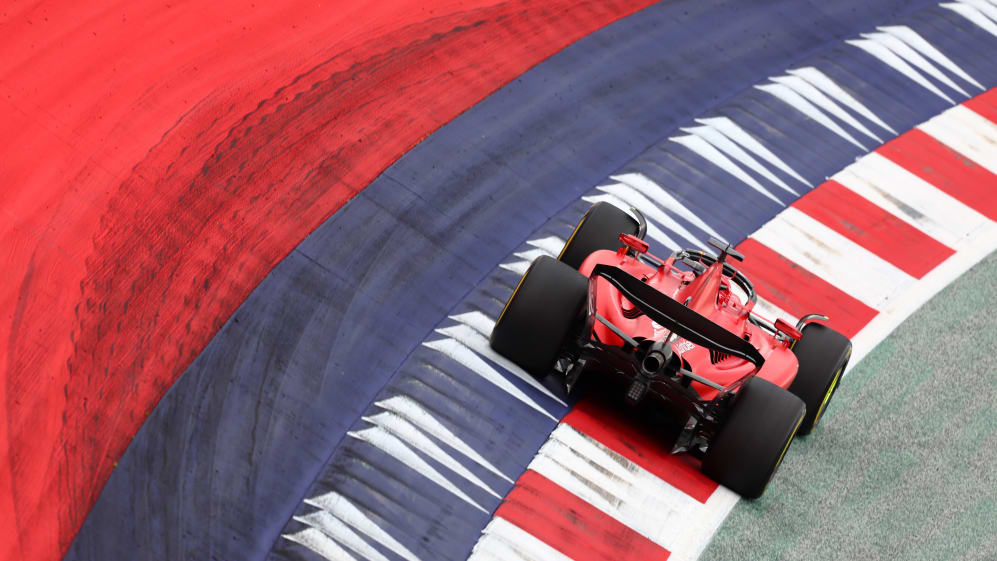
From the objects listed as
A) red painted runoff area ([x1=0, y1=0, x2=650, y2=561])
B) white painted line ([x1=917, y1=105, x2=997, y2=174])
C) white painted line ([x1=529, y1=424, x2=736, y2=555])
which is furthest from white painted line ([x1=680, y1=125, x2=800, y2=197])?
white painted line ([x1=529, y1=424, x2=736, y2=555])

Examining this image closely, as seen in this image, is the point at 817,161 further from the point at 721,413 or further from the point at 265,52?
the point at 265,52

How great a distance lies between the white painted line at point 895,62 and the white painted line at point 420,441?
29.6 feet

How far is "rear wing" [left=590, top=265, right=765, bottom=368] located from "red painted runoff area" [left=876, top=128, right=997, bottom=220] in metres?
5.94

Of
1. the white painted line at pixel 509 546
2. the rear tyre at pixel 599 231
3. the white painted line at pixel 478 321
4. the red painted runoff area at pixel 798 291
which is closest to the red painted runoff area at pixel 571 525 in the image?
the white painted line at pixel 509 546

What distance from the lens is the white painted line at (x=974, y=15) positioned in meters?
16.4

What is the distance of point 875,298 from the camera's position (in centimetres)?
1198

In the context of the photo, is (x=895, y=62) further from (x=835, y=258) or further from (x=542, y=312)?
(x=542, y=312)

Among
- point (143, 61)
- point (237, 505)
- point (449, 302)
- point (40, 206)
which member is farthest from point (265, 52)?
point (237, 505)

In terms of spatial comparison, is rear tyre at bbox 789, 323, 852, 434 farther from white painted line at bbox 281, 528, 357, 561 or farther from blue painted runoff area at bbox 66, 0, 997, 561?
white painted line at bbox 281, 528, 357, 561

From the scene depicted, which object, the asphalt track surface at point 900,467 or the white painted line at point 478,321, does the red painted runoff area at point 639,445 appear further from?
the white painted line at point 478,321

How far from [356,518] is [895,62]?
33.2 feet

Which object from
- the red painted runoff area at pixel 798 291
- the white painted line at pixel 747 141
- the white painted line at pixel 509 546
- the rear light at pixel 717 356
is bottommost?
the red painted runoff area at pixel 798 291

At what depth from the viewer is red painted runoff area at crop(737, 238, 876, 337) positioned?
38.2 ft

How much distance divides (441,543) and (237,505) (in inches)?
60.0
